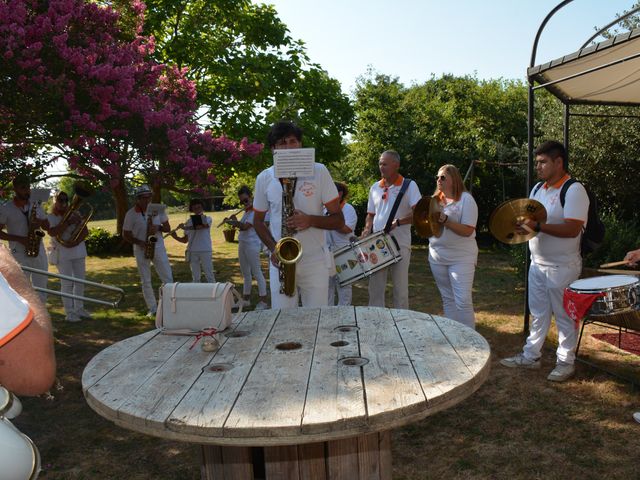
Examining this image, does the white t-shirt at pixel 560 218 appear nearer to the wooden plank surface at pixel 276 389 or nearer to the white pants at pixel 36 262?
the wooden plank surface at pixel 276 389

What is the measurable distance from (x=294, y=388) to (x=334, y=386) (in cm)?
16

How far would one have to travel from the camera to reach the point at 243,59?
12.4 m

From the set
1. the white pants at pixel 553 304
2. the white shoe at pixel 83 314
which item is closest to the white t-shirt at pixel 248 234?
the white shoe at pixel 83 314

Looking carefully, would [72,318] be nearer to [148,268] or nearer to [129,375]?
[148,268]

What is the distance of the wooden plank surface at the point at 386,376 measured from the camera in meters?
1.85

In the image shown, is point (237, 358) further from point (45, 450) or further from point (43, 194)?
point (43, 194)

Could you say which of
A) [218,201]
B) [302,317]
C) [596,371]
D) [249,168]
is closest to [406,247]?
[596,371]

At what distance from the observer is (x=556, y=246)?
14.6ft

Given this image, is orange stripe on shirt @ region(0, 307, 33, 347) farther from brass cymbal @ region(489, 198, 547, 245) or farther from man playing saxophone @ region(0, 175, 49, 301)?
man playing saxophone @ region(0, 175, 49, 301)

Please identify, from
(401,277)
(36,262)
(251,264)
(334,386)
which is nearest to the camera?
(334,386)

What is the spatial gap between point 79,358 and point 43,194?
2554 millimetres

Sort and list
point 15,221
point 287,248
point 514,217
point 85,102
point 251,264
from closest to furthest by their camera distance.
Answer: point 287,248, point 514,217, point 85,102, point 15,221, point 251,264

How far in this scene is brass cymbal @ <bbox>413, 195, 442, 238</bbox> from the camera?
15.7 feet

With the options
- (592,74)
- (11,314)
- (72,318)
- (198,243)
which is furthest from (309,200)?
(72,318)
